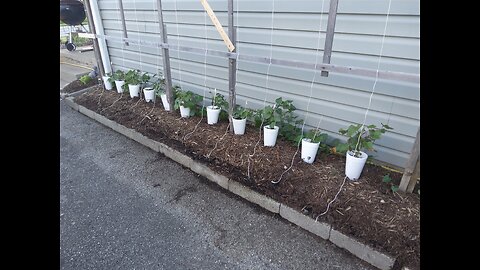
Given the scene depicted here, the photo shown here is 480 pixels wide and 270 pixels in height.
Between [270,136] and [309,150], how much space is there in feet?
1.46

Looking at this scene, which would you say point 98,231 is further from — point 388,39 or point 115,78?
point 115,78

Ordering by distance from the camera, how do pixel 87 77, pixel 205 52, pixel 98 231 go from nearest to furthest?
pixel 98 231
pixel 205 52
pixel 87 77

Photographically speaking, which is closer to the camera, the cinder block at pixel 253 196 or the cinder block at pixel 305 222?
the cinder block at pixel 305 222

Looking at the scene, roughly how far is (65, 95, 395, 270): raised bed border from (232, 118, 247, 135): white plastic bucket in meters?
0.61

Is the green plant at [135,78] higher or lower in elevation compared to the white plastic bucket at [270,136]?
higher

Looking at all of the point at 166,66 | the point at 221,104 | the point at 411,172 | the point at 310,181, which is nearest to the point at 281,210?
the point at 310,181

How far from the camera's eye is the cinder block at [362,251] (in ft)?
6.06

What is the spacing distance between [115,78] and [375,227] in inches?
179

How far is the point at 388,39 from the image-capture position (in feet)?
7.73

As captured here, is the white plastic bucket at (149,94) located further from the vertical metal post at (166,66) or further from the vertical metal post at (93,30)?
the vertical metal post at (93,30)

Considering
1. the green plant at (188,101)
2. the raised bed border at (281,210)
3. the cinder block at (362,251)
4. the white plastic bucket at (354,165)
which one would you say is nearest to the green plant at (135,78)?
the green plant at (188,101)

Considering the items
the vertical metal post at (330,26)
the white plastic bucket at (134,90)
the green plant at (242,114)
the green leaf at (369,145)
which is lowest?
the white plastic bucket at (134,90)
